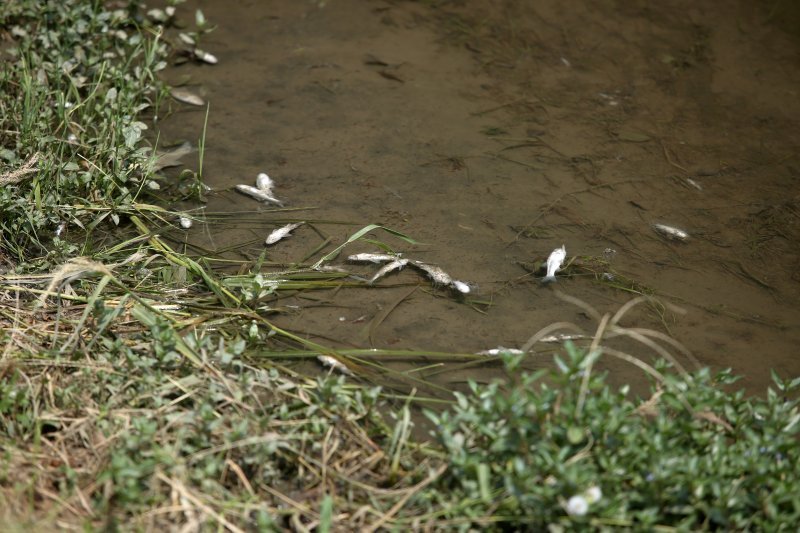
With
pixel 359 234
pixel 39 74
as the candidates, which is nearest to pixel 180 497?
pixel 359 234

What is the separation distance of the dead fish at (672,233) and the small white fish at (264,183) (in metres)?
1.61

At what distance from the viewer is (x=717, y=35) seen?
16.0ft

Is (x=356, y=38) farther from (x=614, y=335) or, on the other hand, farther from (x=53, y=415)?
(x=53, y=415)

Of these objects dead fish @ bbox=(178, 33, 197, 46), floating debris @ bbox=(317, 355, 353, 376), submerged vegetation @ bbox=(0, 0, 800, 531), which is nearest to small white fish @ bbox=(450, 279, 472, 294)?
submerged vegetation @ bbox=(0, 0, 800, 531)

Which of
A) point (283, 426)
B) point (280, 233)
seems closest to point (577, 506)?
point (283, 426)

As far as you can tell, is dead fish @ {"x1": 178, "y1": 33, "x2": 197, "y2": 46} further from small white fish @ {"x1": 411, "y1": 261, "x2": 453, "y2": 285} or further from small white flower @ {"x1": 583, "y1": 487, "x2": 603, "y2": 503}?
small white flower @ {"x1": 583, "y1": 487, "x2": 603, "y2": 503}

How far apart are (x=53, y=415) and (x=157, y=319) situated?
417 millimetres

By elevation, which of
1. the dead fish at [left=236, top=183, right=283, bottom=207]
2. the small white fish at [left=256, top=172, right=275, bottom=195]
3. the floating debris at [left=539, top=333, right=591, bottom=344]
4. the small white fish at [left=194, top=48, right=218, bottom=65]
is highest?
the small white fish at [left=194, top=48, right=218, bottom=65]

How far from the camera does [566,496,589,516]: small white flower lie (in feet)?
6.69

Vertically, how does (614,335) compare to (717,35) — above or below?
below

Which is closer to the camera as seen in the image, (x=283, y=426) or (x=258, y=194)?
(x=283, y=426)

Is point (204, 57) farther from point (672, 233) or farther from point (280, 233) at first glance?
point (672, 233)

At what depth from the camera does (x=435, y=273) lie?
3.20m

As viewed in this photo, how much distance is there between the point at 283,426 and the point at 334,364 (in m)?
0.35
